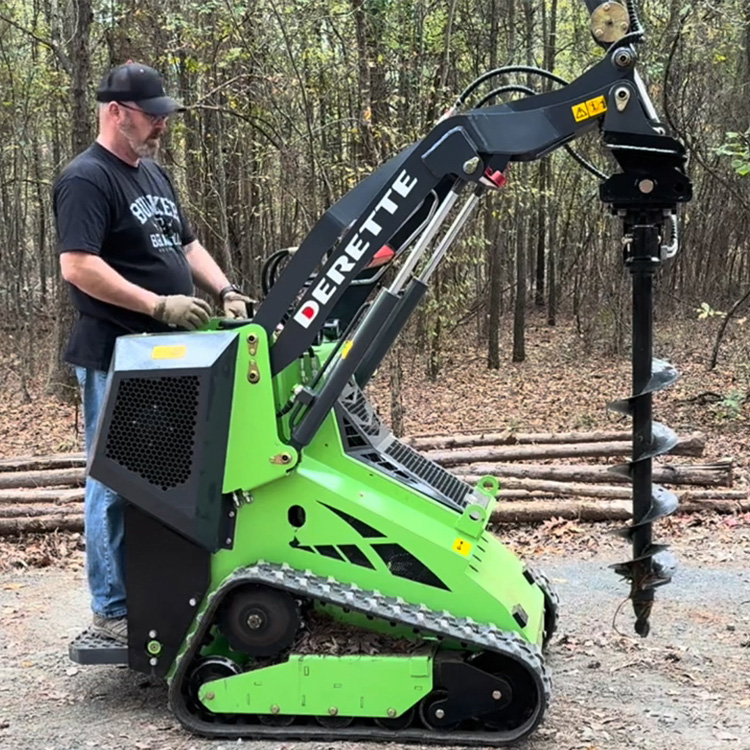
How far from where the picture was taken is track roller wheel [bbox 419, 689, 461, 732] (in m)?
3.18

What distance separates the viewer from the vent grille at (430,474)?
11.7ft

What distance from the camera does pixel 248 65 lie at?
11.7m

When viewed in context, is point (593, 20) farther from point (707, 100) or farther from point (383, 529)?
point (707, 100)

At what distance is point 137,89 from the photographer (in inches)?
138

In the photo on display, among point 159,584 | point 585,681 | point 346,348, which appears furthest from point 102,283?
point 585,681

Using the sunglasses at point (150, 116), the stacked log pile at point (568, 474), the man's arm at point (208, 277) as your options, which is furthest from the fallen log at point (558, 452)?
the sunglasses at point (150, 116)

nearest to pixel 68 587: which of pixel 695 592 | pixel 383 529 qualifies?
pixel 383 529

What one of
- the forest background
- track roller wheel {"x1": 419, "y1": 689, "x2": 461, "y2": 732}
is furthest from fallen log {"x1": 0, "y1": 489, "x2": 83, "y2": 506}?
track roller wheel {"x1": 419, "y1": 689, "x2": 461, "y2": 732}

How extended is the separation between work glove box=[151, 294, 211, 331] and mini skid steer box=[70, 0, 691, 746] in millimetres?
94

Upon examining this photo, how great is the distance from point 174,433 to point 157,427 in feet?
0.23

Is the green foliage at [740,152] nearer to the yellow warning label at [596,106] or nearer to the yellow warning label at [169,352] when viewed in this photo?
the yellow warning label at [596,106]

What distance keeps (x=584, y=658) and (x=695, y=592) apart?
4.10ft

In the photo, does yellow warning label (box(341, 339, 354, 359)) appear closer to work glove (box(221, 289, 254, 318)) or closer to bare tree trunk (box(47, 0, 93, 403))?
work glove (box(221, 289, 254, 318))

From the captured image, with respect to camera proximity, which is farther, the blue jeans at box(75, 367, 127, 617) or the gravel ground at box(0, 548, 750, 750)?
the blue jeans at box(75, 367, 127, 617)
